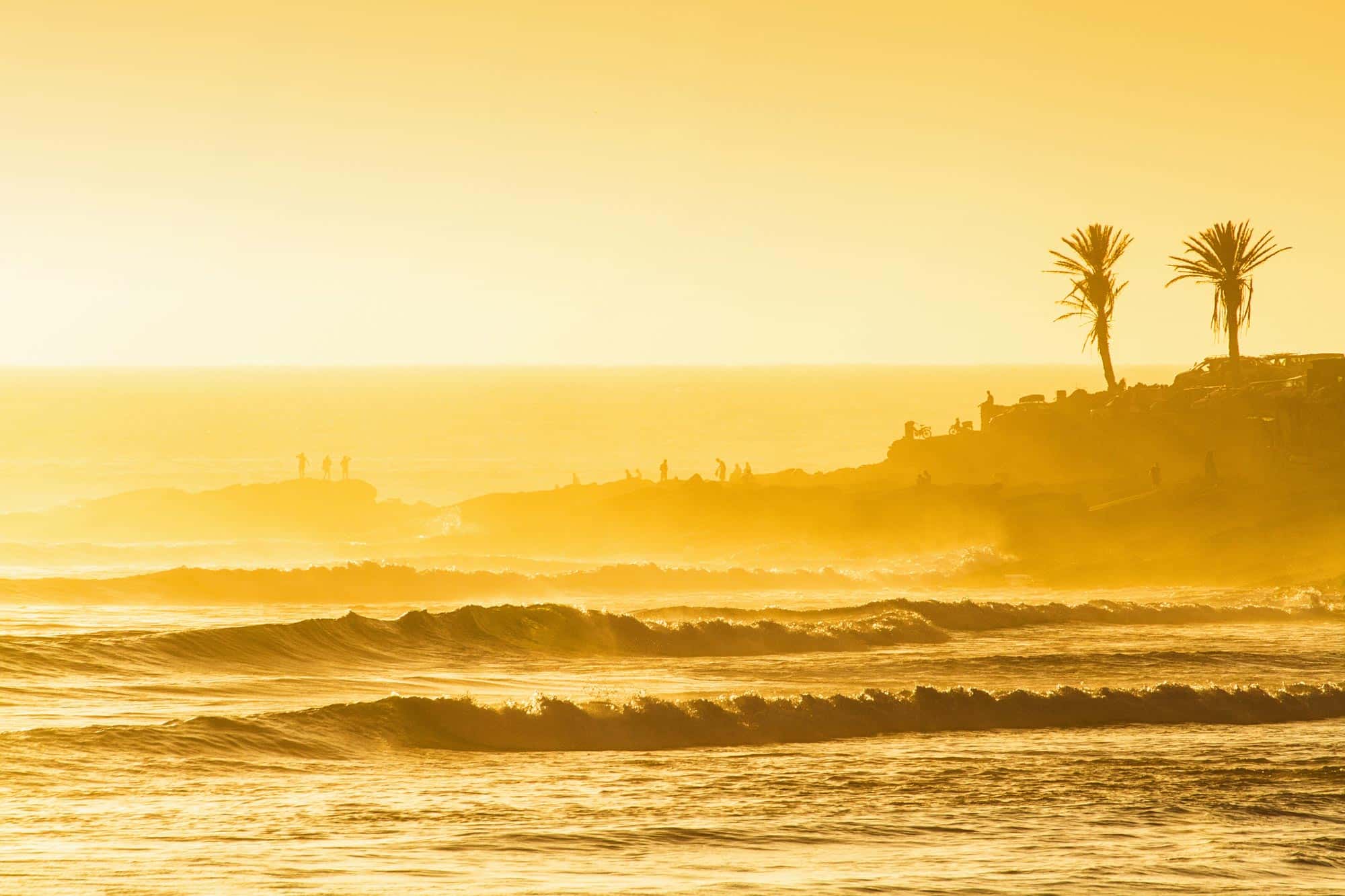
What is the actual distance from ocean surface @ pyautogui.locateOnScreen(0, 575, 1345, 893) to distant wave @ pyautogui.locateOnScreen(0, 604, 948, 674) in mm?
96

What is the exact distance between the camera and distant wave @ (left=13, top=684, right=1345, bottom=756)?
20625mm

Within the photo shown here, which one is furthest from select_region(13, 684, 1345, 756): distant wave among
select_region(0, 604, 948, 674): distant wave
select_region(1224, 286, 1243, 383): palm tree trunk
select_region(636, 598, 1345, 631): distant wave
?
select_region(1224, 286, 1243, 383): palm tree trunk

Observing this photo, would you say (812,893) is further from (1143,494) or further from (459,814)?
(1143,494)

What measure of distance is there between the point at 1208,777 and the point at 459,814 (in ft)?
30.5

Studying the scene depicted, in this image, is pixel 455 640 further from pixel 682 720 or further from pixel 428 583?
pixel 428 583

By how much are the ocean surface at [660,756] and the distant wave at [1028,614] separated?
1.14 meters

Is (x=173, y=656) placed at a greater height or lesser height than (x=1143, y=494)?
lesser

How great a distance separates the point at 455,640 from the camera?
31203 mm

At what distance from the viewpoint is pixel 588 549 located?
198 feet

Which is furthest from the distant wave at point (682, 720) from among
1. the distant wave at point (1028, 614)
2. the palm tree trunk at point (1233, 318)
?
the palm tree trunk at point (1233, 318)

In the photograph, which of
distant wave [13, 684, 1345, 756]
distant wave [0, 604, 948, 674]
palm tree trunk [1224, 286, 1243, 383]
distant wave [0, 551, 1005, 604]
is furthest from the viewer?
palm tree trunk [1224, 286, 1243, 383]

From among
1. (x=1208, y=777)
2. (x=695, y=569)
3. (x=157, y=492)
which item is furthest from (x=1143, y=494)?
(x=157, y=492)

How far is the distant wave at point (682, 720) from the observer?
2062cm

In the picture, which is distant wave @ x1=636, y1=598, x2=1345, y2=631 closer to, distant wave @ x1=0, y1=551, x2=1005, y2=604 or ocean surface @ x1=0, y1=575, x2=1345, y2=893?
ocean surface @ x1=0, y1=575, x2=1345, y2=893
